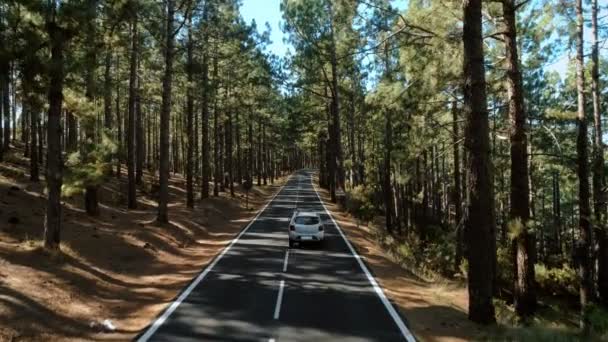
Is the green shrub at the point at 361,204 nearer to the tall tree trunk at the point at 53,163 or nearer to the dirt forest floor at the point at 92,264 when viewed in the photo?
the dirt forest floor at the point at 92,264

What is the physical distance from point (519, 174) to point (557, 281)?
16.4 metres

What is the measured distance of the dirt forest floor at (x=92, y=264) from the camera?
33.9 ft

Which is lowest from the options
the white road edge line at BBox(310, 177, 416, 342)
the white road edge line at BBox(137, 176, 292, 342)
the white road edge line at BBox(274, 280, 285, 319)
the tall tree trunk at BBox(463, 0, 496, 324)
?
the white road edge line at BBox(310, 177, 416, 342)

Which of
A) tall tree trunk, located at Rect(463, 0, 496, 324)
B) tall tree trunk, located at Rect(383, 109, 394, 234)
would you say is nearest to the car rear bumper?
tall tree trunk, located at Rect(383, 109, 394, 234)

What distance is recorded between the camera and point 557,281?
26344mm

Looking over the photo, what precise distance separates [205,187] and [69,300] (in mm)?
25295

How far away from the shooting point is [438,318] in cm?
1188

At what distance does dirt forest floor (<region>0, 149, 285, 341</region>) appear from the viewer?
10.3 meters

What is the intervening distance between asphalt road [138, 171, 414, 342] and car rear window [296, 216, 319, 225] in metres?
1.57

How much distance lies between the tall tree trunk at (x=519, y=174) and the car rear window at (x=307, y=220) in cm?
1060

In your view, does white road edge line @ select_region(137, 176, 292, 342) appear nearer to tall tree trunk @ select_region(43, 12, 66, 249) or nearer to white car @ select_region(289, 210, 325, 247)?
white car @ select_region(289, 210, 325, 247)

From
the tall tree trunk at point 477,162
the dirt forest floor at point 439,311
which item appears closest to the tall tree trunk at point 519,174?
the dirt forest floor at point 439,311

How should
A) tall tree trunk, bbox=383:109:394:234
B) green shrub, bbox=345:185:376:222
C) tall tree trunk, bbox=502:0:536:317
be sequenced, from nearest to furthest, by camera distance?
tall tree trunk, bbox=502:0:536:317 < tall tree trunk, bbox=383:109:394:234 < green shrub, bbox=345:185:376:222

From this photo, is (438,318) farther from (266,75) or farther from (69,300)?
(266,75)
